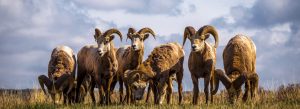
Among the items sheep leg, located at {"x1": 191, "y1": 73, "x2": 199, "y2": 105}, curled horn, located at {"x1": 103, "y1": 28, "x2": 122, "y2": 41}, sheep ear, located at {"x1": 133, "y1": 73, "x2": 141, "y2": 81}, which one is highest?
curled horn, located at {"x1": 103, "y1": 28, "x2": 122, "y2": 41}

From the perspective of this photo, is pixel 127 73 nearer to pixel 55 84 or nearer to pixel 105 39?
pixel 105 39

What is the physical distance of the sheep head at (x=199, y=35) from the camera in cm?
1998

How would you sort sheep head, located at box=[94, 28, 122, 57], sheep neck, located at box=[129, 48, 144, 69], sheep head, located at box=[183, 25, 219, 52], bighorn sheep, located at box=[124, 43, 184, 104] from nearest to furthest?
sheep head, located at box=[183, 25, 219, 52] < sheep head, located at box=[94, 28, 122, 57] < bighorn sheep, located at box=[124, 43, 184, 104] < sheep neck, located at box=[129, 48, 144, 69]

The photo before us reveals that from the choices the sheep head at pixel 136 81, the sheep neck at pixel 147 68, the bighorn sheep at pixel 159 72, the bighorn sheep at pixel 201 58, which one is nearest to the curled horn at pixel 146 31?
the bighorn sheep at pixel 159 72

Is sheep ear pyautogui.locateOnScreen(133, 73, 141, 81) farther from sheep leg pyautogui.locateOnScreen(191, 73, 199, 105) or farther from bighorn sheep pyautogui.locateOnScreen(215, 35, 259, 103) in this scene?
bighorn sheep pyautogui.locateOnScreen(215, 35, 259, 103)

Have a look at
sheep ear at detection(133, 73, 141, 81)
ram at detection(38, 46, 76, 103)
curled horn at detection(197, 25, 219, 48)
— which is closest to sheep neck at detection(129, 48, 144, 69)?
sheep ear at detection(133, 73, 141, 81)

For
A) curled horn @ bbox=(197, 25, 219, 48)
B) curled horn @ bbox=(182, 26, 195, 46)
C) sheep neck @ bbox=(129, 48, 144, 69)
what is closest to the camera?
curled horn @ bbox=(197, 25, 219, 48)

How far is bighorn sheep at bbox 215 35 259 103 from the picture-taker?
64.8 ft

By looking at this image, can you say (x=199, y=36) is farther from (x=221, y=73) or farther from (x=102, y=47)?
(x=102, y=47)

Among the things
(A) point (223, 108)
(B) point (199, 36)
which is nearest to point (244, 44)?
(B) point (199, 36)

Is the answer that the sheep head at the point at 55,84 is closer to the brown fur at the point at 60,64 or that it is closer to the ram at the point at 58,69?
the ram at the point at 58,69

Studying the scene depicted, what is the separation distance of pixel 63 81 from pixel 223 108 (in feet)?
23.3

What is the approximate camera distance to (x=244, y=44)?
23.0m

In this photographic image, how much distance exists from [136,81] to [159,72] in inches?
42.8
